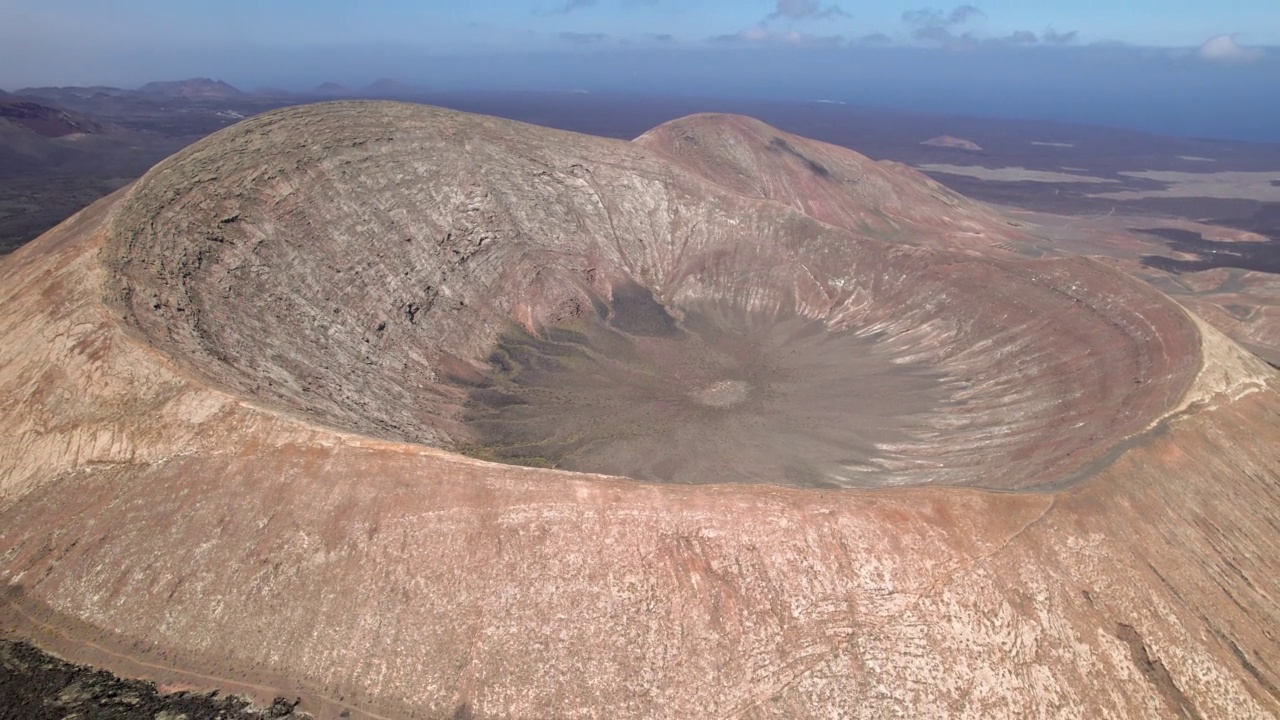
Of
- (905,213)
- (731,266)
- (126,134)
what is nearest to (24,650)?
(731,266)

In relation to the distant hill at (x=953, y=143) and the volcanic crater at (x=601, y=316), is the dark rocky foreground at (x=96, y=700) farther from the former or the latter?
the distant hill at (x=953, y=143)

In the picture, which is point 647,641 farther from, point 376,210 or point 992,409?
point 376,210

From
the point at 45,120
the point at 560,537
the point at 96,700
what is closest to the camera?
the point at 96,700

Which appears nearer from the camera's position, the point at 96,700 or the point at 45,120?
the point at 96,700

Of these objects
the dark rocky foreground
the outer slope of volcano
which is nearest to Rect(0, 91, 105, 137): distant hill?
the outer slope of volcano

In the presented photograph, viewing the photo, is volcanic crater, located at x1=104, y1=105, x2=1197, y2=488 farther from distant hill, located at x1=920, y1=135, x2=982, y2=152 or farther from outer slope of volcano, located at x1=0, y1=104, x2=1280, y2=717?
distant hill, located at x1=920, y1=135, x2=982, y2=152

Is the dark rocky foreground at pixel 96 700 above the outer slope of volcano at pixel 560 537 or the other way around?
the other way around

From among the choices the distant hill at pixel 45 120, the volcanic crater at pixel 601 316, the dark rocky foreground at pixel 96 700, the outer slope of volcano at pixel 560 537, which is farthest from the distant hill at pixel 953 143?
the dark rocky foreground at pixel 96 700

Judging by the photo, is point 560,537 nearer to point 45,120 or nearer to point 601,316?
point 601,316

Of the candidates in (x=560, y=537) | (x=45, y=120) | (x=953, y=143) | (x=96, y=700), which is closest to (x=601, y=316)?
(x=560, y=537)
